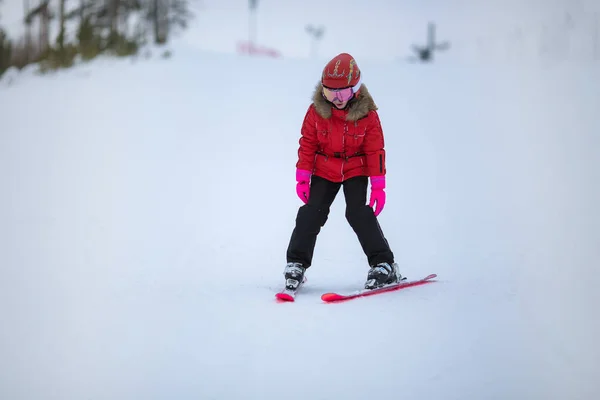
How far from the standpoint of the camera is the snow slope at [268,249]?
7.72ft

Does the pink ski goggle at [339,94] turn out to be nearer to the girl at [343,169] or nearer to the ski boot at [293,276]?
the girl at [343,169]

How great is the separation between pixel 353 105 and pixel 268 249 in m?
1.97

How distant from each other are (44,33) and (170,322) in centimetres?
1132

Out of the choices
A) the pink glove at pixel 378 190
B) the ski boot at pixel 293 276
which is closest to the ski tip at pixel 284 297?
the ski boot at pixel 293 276

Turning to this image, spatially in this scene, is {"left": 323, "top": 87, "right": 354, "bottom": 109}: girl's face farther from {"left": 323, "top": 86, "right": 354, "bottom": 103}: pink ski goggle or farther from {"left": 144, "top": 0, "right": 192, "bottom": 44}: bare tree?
{"left": 144, "top": 0, "right": 192, "bottom": 44}: bare tree

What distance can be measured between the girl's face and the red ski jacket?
35 mm

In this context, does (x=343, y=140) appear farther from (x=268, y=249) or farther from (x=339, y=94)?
(x=268, y=249)

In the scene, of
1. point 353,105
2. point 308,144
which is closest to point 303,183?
point 308,144

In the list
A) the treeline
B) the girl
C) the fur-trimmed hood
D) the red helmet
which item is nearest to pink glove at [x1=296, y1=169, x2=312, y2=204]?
the girl

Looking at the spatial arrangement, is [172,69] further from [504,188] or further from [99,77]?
[504,188]

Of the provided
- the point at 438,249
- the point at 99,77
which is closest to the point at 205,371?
the point at 438,249

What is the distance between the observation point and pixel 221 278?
3.99 meters

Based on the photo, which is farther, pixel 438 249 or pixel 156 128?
pixel 156 128

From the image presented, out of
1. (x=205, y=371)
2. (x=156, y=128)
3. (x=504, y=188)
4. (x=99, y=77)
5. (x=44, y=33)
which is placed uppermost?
(x=44, y=33)
